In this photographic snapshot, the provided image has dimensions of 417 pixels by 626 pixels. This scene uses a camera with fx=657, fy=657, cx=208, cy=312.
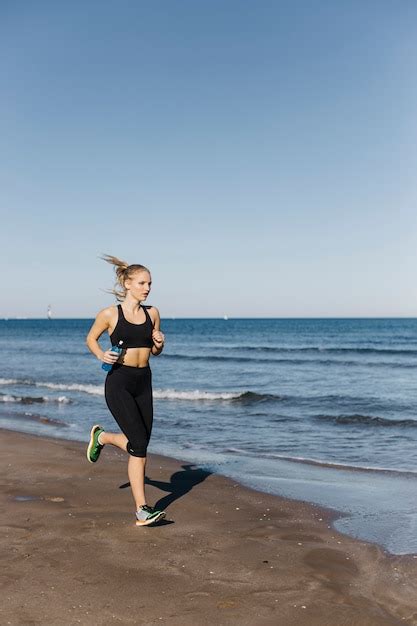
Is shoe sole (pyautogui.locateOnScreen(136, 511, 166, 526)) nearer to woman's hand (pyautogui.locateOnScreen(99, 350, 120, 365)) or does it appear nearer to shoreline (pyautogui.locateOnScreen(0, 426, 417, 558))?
woman's hand (pyautogui.locateOnScreen(99, 350, 120, 365))

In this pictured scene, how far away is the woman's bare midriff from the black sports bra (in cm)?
3

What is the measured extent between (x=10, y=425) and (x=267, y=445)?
4904 millimetres

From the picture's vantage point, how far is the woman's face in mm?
5422

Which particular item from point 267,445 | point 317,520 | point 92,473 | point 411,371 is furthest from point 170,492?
point 411,371

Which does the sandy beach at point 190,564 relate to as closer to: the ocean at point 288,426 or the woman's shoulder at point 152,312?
the ocean at point 288,426

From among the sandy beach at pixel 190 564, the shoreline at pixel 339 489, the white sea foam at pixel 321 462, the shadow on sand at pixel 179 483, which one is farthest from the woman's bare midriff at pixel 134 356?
the white sea foam at pixel 321 462

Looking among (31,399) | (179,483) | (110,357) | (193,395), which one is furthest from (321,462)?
(31,399)

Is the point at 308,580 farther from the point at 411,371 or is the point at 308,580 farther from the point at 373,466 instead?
the point at 411,371

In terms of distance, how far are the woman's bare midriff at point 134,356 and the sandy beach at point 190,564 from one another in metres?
1.34

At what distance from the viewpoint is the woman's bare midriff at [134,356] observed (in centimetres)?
546

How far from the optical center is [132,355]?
5.48m

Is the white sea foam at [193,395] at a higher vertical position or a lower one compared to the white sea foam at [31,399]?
higher

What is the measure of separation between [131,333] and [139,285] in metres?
0.40

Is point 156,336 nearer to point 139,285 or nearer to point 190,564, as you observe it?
point 139,285
